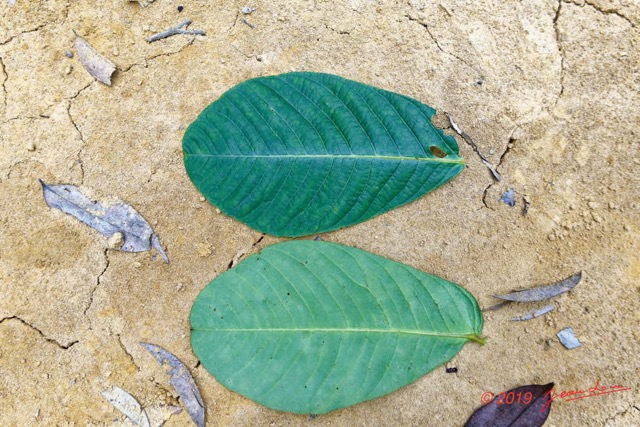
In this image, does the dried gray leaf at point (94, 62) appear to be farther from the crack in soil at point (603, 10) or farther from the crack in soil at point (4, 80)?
the crack in soil at point (603, 10)

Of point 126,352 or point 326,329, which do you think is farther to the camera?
point 126,352

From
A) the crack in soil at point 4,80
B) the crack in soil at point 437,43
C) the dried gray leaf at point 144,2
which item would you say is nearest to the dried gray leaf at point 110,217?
the crack in soil at point 4,80

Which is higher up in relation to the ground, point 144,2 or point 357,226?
point 144,2

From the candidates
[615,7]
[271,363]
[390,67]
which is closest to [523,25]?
[615,7]

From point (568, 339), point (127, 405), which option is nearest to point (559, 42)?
point (568, 339)

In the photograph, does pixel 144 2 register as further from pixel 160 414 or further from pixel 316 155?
pixel 160 414

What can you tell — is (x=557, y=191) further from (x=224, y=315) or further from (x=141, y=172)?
(x=141, y=172)
